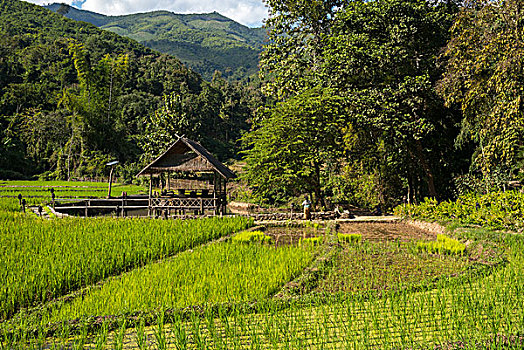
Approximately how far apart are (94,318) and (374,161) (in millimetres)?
14416

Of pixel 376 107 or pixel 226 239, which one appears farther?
pixel 376 107

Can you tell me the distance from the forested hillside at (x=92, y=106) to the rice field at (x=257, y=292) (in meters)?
18.9

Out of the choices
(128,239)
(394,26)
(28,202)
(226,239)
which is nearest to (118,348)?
(128,239)

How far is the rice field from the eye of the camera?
314 cm

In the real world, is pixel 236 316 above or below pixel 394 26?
below

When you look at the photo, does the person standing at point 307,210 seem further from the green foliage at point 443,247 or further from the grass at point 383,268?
the green foliage at point 443,247

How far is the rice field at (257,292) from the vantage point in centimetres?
314

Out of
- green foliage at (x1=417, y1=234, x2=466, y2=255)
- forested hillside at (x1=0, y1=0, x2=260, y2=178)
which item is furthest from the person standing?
A: forested hillside at (x1=0, y1=0, x2=260, y2=178)

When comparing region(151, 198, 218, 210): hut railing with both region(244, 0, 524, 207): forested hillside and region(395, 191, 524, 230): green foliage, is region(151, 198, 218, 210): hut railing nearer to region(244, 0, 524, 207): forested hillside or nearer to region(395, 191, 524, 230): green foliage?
region(244, 0, 524, 207): forested hillside

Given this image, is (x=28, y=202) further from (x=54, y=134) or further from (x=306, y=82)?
(x=54, y=134)

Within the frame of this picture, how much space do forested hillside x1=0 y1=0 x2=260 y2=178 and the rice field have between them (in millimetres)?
18938

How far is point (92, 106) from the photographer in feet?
128

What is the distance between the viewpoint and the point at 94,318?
350 centimetres

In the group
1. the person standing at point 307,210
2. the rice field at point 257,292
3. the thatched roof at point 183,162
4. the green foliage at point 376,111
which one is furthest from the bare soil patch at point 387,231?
the thatched roof at point 183,162
